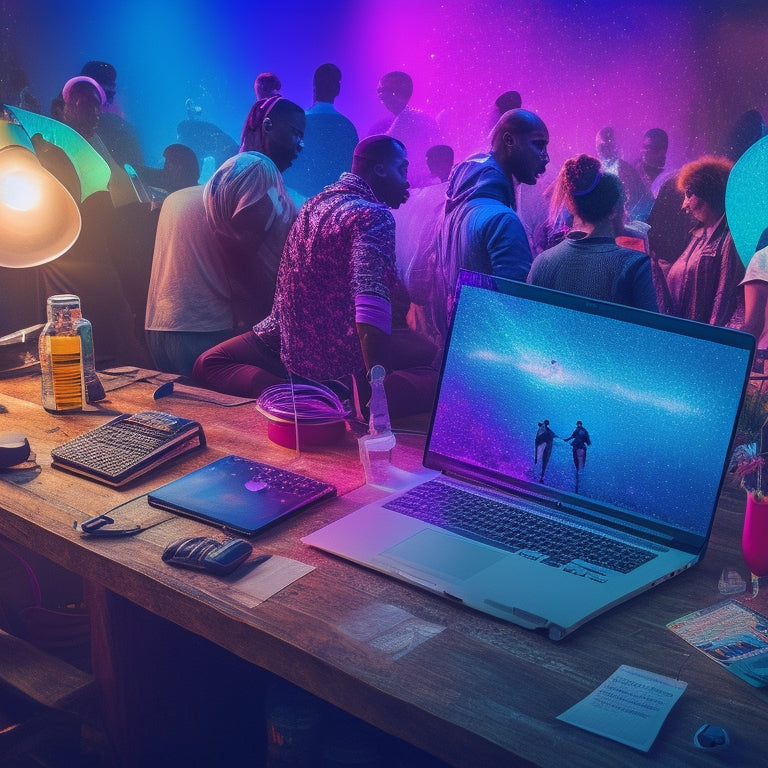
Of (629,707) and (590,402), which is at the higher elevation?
(590,402)

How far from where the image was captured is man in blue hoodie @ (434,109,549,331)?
186 cm

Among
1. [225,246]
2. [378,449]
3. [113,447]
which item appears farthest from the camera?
[225,246]

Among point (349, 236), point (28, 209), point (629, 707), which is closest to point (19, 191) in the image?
point (28, 209)

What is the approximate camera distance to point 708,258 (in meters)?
1.66

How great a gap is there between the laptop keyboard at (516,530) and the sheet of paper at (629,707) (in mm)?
224

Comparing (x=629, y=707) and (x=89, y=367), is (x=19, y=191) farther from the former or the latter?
(x=629, y=707)

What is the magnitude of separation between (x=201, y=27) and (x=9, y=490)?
160 centimetres

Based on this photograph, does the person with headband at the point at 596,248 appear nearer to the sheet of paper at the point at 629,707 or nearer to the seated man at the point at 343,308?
the seated man at the point at 343,308

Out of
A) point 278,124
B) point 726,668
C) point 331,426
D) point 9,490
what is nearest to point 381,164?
point 278,124

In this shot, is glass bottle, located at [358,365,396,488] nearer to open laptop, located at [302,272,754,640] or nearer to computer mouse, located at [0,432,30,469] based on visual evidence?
open laptop, located at [302,272,754,640]

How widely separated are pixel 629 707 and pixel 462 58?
4.83ft

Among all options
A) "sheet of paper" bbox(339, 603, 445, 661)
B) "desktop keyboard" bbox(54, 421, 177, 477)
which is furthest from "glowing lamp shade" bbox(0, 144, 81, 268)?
"sheet of paper" bbox(339, 603, 445, 661)

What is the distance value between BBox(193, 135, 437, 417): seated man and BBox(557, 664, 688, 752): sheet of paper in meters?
1.13

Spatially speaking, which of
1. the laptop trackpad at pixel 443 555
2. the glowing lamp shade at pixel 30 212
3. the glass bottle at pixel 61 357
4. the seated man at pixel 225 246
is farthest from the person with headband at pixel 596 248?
the glowing lamp shade at pixel 30 212
